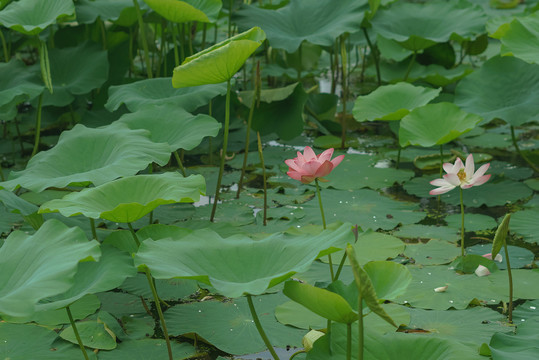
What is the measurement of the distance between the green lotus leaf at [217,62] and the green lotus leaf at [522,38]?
3.09 feet

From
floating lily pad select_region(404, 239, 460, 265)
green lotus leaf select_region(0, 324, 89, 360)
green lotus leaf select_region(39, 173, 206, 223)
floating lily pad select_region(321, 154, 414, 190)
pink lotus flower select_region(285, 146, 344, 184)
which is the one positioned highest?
pink lotus flower select_region(285, 146, 344, 184)

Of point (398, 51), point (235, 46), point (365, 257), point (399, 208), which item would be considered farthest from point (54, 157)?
point (398, 51)

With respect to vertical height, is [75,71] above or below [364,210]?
above

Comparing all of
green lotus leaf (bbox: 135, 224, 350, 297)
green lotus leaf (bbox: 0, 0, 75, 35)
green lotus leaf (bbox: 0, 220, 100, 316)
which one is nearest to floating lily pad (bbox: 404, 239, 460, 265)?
green lotus leaf (bbox: 135, 224, 350, 297)

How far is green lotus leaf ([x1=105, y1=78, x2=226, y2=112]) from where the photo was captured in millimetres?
2363

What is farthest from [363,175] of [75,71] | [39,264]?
[39,264]

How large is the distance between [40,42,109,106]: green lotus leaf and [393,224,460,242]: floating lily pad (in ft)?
4.86

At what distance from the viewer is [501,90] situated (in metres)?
2.58

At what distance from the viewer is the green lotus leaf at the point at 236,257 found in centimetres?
125

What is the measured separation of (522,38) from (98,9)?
1763 millimetres

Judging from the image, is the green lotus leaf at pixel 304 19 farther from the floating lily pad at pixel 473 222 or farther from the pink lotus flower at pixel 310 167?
the pink lotus flower at pixel 310 167

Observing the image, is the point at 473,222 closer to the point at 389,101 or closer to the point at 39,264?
the point at 389,101

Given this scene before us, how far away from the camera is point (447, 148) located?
9.53ft

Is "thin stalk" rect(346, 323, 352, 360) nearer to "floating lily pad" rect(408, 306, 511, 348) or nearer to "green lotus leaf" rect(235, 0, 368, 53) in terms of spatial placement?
"floating lily pad" rect(408, 306, 511, 348)
